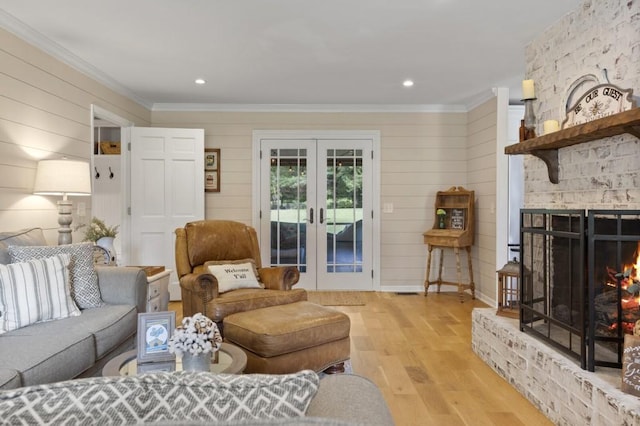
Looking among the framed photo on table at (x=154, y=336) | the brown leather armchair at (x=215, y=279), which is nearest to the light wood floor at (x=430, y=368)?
the brown leather armchair at (x=215, y=279)

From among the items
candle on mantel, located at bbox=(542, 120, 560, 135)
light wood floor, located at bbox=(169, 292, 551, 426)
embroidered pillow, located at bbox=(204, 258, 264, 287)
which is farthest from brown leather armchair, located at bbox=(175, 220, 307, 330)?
candle on mantel, located at bbox=(542, 120, 560, 135)

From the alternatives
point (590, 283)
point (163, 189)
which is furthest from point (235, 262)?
point (590, 283)

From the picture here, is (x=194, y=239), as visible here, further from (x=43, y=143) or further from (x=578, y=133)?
(x=578, y=133)

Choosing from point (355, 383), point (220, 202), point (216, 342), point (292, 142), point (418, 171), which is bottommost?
point (216, 342)

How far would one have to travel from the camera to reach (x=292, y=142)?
227 inches

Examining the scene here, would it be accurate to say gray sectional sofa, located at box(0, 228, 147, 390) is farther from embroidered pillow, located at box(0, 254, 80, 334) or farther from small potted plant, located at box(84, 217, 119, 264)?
small potted plant, located at box(84, 217, 119, 264)

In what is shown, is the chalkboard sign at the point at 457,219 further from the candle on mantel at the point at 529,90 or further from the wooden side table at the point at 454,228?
the candle on mantel at the point at 529,90

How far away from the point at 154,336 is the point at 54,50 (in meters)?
2.90

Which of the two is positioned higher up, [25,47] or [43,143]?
[25,47]

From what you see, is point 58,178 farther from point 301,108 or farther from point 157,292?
point 301,108

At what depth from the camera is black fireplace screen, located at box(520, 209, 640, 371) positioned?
2170 millimetres

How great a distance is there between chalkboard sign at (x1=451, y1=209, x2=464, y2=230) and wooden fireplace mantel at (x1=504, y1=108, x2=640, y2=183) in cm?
→ 233

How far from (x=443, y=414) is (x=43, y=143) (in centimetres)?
352

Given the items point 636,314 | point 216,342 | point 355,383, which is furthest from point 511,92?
point 355,383
